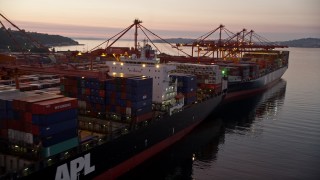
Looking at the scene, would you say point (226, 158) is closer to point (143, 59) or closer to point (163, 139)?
point (163, 139)

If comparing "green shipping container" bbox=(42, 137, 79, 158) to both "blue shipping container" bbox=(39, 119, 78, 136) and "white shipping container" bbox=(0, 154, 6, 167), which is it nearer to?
"blue shipping container" bbox=(39, 119, 78, 136)

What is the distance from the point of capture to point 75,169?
1686cm

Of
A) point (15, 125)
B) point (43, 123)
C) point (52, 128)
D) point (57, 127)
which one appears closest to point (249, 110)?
point (57, 127)

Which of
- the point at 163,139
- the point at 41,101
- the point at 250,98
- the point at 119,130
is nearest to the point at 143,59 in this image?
the point at 163,139

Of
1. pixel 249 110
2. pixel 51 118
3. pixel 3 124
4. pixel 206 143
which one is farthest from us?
pixel 249 110

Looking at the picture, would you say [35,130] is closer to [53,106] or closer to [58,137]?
[58,137]

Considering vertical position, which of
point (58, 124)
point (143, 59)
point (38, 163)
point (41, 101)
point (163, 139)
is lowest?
point (163, 139)

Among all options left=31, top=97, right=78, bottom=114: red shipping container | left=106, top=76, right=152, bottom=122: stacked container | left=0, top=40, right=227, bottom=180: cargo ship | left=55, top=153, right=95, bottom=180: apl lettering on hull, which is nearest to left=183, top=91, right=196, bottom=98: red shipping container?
left=0, top=40, right=227, bottom=180: cargo ship

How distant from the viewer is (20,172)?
14297mm

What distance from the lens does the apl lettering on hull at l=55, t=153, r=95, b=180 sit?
16.1m

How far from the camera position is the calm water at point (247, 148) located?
22328mm

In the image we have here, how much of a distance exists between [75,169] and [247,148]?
1633cm

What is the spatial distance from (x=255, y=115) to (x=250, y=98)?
1251cm

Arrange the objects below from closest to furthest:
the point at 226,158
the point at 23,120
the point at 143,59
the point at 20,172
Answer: the point at 20,172 < the point at 23,120 < the point at 226,158 < the point at 143,59
